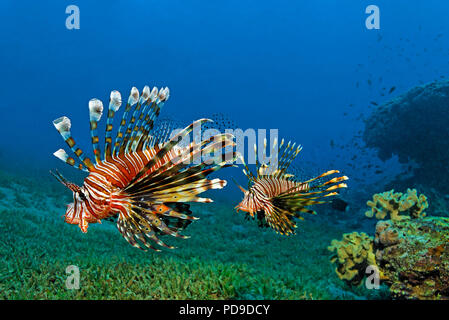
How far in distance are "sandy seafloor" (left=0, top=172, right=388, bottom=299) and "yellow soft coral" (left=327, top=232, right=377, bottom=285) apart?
1.20 feet

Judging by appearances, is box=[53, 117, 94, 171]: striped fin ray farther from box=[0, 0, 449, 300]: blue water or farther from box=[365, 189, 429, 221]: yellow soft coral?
box=[0, 0, 449, 300]: blue water

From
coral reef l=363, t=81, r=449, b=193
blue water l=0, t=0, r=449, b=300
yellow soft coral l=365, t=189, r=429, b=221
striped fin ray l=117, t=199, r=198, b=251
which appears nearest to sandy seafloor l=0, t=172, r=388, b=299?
yellow soft coral l=365, t=189, r=429, b=221

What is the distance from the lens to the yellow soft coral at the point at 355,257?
4.79 meters

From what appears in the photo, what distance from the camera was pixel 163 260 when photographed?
14.7 feet

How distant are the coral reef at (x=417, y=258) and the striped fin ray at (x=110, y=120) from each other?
3.73 m

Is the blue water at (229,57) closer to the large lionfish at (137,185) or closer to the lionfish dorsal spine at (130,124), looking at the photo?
the lionfish dorsal spine at (130,124)

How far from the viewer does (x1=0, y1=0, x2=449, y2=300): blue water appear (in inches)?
3307

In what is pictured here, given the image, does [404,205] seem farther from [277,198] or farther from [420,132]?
[420,132]

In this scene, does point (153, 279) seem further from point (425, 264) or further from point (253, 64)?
point (253, 64)

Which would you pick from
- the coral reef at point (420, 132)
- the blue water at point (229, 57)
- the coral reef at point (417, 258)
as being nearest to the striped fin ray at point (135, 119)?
the coral reef at point (417, 258)

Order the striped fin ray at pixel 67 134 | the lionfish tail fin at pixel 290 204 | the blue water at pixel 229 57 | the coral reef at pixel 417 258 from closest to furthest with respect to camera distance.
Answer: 1. the striped fin ray at pixel 67 134
2. the lionfish tail fin at pixel 290 204
3. the coral reef at pixel 417 258
4. the blue water at pixel 229 57

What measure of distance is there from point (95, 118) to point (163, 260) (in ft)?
11.0

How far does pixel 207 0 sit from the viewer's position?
3440 inches
